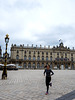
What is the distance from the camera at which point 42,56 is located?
69875 mm

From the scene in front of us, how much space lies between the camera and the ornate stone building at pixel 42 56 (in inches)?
2630

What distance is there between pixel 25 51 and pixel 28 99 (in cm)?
6377

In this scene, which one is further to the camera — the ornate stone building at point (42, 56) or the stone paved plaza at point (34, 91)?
the ornate stone building at point (42, 56)

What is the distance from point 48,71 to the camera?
6.30m

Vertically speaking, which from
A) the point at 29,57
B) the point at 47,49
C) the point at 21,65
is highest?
the point at 47,49

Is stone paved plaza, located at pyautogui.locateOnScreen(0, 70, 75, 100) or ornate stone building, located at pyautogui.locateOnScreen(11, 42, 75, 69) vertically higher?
ornate stone building, located at pyautogui.locateOnScreen(11, 42, 75, 69)

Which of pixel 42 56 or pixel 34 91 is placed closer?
pixel 34 91

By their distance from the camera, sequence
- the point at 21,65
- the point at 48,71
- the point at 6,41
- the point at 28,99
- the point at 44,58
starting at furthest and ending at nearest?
the point at 44,58 → the point at 21,65 → the point at 6,41 → the point at 48,71 → the point at 28,99

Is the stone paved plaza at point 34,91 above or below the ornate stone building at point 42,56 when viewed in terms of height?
below

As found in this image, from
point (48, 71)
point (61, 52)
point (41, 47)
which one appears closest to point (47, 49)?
point (41, 47)

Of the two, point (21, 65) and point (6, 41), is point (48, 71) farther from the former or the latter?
point (21, 65)

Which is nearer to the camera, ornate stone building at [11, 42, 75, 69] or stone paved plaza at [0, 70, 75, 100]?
stone paved plaza at [0, 70, 75, 100]

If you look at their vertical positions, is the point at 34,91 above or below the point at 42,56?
below

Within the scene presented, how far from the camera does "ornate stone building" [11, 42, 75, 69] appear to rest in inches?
2630
